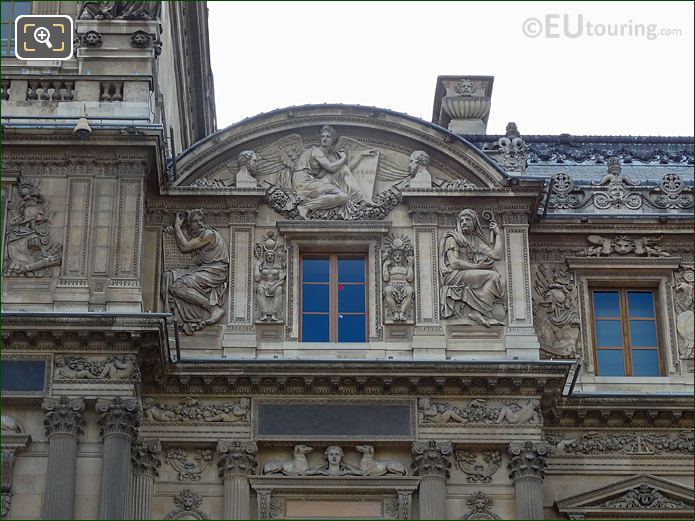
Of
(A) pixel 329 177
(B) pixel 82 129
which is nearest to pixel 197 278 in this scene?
(A) pixel 329 177

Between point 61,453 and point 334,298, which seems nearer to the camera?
point 61,453

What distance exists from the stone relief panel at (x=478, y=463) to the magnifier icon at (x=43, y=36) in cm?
978

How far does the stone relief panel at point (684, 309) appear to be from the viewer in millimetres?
28859

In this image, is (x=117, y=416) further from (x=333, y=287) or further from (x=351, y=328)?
(x=333, y=287)

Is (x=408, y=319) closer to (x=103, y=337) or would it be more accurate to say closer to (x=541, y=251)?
(x=541, y=251)

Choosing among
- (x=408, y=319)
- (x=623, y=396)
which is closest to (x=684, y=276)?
(x=623, y=396)

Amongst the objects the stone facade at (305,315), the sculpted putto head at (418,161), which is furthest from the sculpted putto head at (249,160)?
the sculpted putto head at (418,161)

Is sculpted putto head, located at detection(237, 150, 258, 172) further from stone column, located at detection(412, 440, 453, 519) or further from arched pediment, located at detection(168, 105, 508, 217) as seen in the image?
stone column, located at detection(412, 440, 453, 519)

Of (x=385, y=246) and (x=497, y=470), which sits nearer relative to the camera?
(x=497, y=470)

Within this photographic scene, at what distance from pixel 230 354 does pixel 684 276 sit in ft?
25.6

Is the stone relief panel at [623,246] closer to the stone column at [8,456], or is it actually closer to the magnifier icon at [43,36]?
the magnifier icon at [43,36]

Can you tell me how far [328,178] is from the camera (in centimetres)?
2927

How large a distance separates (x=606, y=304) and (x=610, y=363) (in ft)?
3.65

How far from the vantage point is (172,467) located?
27.0 meters
